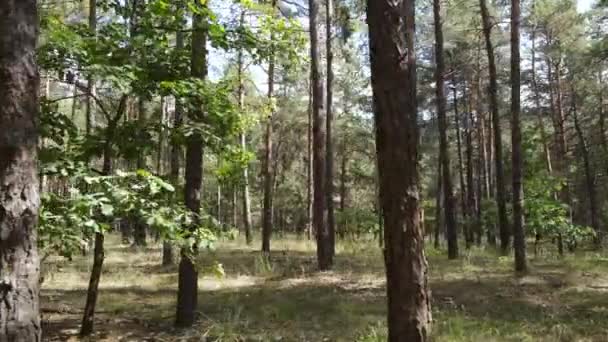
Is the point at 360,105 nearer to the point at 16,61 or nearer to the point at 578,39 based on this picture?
the point at 578,39

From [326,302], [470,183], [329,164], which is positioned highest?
[470,183]

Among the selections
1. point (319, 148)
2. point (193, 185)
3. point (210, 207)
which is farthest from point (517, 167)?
point (193, 185)

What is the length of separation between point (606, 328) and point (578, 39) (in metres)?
21.9

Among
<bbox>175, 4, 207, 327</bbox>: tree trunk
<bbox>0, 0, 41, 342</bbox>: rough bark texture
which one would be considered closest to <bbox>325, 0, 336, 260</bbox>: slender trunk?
<bbox>175, 4, 207, 327</bbox>: tree trunk

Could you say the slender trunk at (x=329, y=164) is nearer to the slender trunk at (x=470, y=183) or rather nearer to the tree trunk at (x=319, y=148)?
the tree trunk at (x=319, y=148)

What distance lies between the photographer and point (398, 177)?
3592mm

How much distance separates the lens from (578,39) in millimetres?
25188

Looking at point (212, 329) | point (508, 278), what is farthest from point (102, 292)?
point (508, 278)

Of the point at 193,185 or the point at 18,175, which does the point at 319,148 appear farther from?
the point at 18,175

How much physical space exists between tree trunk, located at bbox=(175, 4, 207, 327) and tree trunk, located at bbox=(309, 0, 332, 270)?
5157 millimetres

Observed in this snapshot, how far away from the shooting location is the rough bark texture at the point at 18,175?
3139mm

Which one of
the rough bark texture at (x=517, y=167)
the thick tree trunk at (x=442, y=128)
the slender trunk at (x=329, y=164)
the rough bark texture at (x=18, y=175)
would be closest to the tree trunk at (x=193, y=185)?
the rough bark texture at (x=18, y=175)

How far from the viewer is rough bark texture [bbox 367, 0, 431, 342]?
3.58 metres

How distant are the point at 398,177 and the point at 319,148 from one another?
9.72 metres
